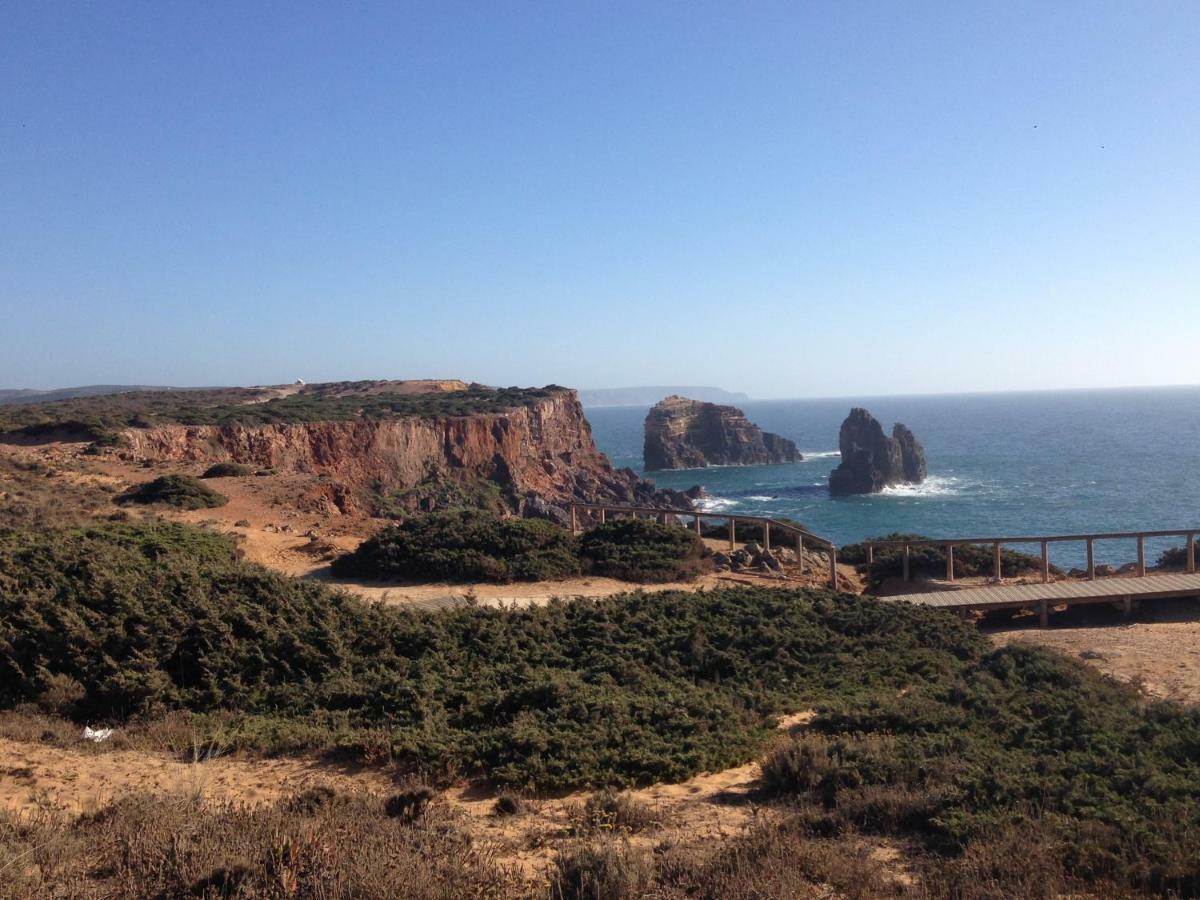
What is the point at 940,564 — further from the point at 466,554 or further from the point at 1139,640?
the point at 466,554

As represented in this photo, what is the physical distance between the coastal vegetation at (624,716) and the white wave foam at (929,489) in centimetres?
5459

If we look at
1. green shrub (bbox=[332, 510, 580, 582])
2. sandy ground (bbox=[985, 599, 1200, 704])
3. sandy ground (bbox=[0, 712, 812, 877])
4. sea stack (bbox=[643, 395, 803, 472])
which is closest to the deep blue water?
sea stack (bbox=[643, 395, 803, 472])

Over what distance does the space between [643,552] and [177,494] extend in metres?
12.6

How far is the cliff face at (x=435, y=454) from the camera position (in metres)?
37.0

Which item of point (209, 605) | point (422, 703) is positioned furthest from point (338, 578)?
point (422, 703)

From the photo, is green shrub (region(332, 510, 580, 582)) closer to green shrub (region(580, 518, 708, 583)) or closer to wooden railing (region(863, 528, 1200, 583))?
green shrub (region(580, 518, 708, 583))

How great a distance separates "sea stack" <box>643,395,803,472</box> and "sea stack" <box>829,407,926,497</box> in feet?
65.1

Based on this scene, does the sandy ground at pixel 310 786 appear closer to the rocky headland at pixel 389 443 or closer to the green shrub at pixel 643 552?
the green shrub at pixel 643 552

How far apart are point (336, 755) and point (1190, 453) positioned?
9384 cm

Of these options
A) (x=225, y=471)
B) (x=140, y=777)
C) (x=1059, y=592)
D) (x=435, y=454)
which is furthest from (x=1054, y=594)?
(x=435, y=454)

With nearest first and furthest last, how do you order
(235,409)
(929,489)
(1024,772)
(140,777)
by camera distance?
(1024,772), (140,777), (235,409), (929,489)

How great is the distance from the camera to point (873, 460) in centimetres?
6881

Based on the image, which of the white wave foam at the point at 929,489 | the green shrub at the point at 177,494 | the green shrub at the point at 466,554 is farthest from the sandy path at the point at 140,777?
the white wave foam at the point at 929,489

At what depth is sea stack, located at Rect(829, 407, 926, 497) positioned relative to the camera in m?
67.6
